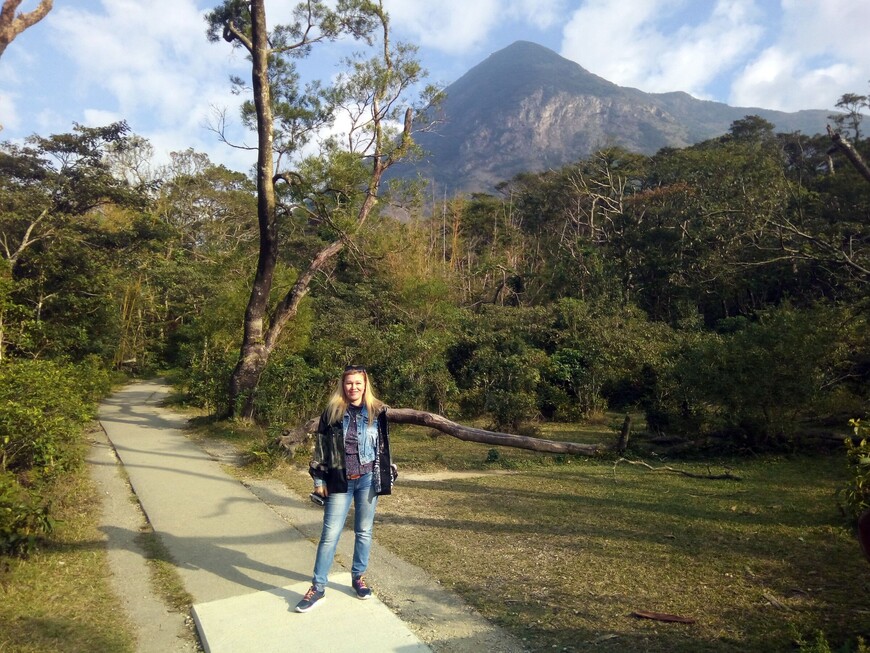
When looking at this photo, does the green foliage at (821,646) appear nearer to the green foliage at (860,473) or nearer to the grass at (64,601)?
the green foliage at (860,473)

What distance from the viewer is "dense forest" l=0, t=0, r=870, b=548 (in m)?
9.53

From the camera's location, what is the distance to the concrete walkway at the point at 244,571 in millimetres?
3494

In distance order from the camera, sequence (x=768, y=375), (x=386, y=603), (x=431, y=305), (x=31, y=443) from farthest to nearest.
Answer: (x=431, y=305)
(x=768, y=375)
(x=31, y=443)
(x=386, y=603)

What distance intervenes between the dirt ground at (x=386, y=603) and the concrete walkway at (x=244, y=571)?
105 mm

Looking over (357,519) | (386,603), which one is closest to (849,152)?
(357,519)

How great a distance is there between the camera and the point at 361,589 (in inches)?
Answer: 159

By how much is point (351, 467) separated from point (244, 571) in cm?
138

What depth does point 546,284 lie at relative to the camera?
Result: 27.1 meters

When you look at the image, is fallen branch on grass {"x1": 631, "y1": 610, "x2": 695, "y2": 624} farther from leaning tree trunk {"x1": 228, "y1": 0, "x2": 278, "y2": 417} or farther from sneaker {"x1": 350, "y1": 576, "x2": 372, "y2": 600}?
leaning tree trunk {"x1": 228, "y1": 0, "x2": 278, "y2": 417}

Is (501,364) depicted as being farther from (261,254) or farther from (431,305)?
(431,305)

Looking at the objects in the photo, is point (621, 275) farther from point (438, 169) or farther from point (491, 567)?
point (438, 169)

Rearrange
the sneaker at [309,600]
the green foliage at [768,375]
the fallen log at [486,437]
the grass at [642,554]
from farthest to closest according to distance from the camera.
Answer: the green foliage at [768,375], the fallen log at [486,437], the sneaker at [309,600], the grass at [642,554]

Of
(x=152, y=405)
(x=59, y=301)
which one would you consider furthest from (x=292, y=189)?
(x=152, y=405)

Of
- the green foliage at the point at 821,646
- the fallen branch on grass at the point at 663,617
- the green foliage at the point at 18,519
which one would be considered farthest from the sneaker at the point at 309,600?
the green foliage at the point at 821,646
